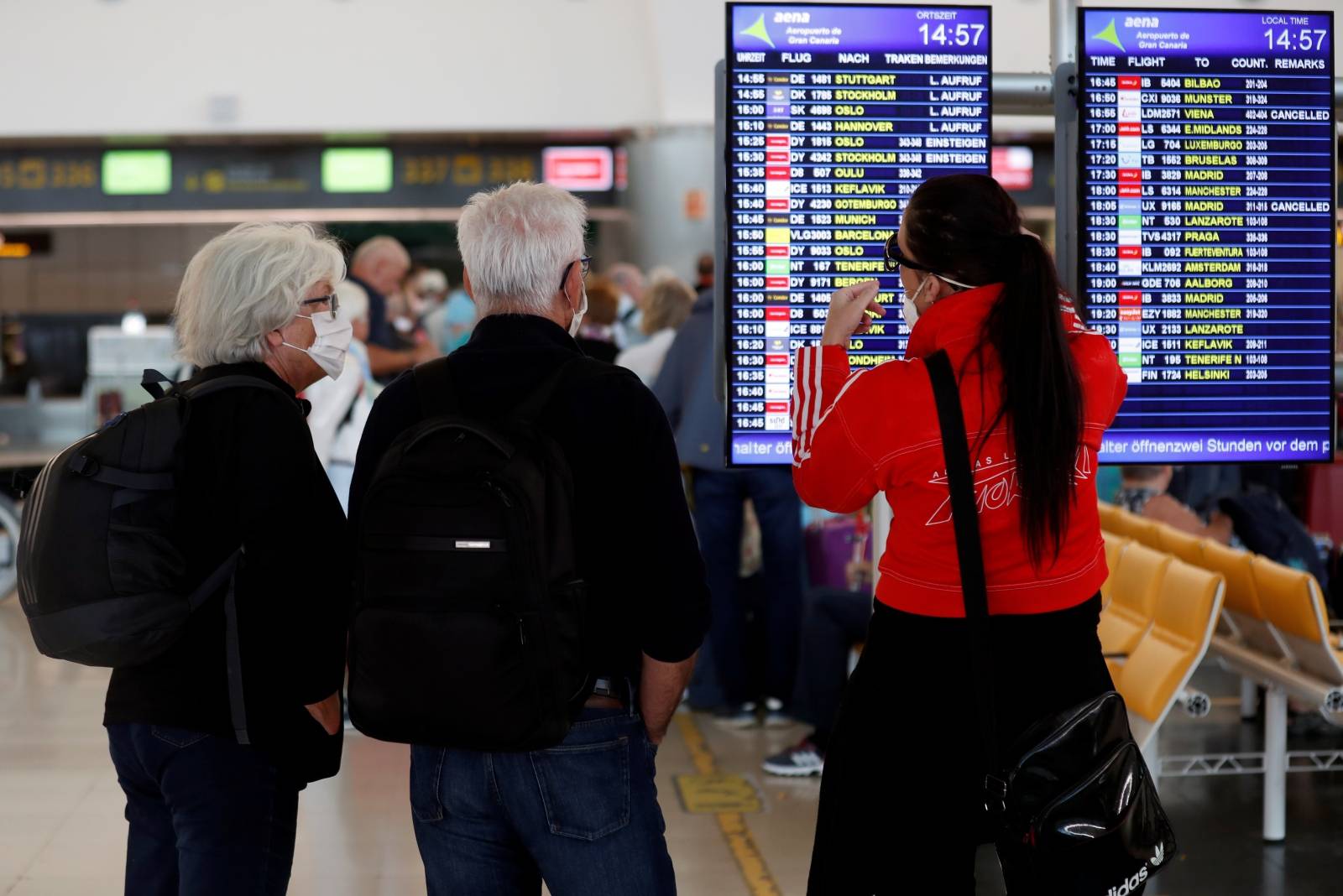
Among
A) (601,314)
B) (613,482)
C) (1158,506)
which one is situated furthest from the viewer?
(601,314)

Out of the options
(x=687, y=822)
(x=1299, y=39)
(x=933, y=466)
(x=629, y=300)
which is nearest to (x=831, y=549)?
(x=687, y=822)

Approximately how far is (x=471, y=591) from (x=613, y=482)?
0.26 m

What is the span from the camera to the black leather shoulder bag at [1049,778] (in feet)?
6.82

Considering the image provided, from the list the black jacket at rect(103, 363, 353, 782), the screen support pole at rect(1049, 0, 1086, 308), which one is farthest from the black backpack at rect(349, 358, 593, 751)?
the screen support pole at rect(1049, 0, 1086, 308)

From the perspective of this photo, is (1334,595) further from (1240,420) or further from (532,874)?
(532,874)

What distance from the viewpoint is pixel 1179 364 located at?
3268mm

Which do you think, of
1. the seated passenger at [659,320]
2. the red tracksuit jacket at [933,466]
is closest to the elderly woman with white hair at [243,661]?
the red tracksuit jacket at [933,466]

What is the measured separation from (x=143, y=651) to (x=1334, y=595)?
447cm

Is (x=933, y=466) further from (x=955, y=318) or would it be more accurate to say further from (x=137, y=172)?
(x=137, y=172)

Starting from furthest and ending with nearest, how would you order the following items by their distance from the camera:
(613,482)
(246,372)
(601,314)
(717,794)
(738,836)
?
(601,314)
(717,794)
(738,836)
(246,372)
(613,482)

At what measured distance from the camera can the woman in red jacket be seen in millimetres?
2104

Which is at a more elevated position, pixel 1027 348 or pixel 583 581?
pixel 1027 348

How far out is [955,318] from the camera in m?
2.15

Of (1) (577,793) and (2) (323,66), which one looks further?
(2) (323,66)
